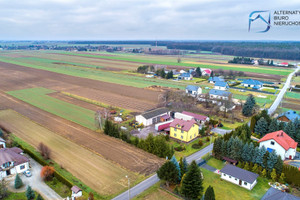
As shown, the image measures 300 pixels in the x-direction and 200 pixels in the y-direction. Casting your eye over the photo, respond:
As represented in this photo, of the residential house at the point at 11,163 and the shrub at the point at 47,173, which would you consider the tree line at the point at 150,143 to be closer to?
the shrub at the point at 47,173

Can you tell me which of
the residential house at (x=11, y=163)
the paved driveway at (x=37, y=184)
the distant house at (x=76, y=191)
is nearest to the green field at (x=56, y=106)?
the paved driveway at (x=37, y=184)

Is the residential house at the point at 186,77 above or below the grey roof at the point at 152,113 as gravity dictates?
above

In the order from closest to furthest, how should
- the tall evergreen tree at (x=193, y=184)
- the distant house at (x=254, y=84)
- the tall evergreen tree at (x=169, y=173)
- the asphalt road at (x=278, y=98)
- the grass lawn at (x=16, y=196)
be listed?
the tall evergreen tree at (x=193, y=184) → the grass lawn at (x=16, y=196) → the tall evergreen tree at (x=169, y=173) → the asphalt road at (x=278, y=98) → the distant house at (x=254, y=84)

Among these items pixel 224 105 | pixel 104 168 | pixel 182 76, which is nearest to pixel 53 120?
pixel 104 168

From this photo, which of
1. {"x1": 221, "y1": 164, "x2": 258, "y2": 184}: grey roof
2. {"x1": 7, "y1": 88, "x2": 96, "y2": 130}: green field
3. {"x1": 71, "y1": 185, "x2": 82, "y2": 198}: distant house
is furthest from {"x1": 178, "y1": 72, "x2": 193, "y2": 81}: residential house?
{"x1": 71, "y1": 185, "x2": 82, "y2": 198}: distant house

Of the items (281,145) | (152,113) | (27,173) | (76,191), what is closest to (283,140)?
(281,145)
